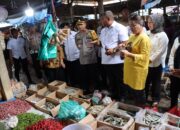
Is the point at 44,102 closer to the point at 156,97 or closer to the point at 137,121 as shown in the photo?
the point at 137,121

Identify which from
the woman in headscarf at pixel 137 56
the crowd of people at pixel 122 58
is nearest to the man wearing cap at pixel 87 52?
the crowd of people at pixel 122 58

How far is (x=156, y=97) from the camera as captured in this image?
4324mm

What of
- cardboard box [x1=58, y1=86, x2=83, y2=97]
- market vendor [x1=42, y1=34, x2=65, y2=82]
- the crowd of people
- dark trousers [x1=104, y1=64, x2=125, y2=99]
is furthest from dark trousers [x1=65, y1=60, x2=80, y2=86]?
dark trousers [x1=104, y1=64, x2=125, y2=99]

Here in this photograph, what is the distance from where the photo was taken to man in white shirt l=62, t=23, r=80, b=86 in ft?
17.6

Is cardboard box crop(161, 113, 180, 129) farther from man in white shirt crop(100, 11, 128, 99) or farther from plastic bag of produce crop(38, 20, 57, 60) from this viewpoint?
plastic bag of produce crop(38, 20, 57, 60)

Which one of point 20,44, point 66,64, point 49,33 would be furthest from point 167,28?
point 49,33

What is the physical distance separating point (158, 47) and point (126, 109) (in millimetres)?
1246

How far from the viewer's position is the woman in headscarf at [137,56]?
3512 millimetres

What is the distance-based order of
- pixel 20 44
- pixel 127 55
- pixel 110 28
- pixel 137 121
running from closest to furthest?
pixel 137 121, pixel 127 55, pixel 110 28, pixel 20 44

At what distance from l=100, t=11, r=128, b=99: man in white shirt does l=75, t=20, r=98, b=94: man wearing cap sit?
0.44 m

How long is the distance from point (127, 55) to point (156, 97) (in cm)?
131

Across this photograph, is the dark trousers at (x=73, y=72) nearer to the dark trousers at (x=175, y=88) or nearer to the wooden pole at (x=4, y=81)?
the wooden pole at (x=4, y=81)

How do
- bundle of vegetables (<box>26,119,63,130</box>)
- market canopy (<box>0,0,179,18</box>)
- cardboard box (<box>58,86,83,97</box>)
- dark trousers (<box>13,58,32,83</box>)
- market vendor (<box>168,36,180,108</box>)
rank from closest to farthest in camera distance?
bundle of vegetables (<box>26,119,63,130</box>), market vendor (<box>168,36,180,108</box>), cardboard box (<box>58,86,83,97</box>), dark trousers (<box>13,58,32,83</box>), market canopy (<box>0,0,179,18</box>)

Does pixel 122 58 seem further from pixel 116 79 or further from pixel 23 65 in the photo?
pixel 23 65
